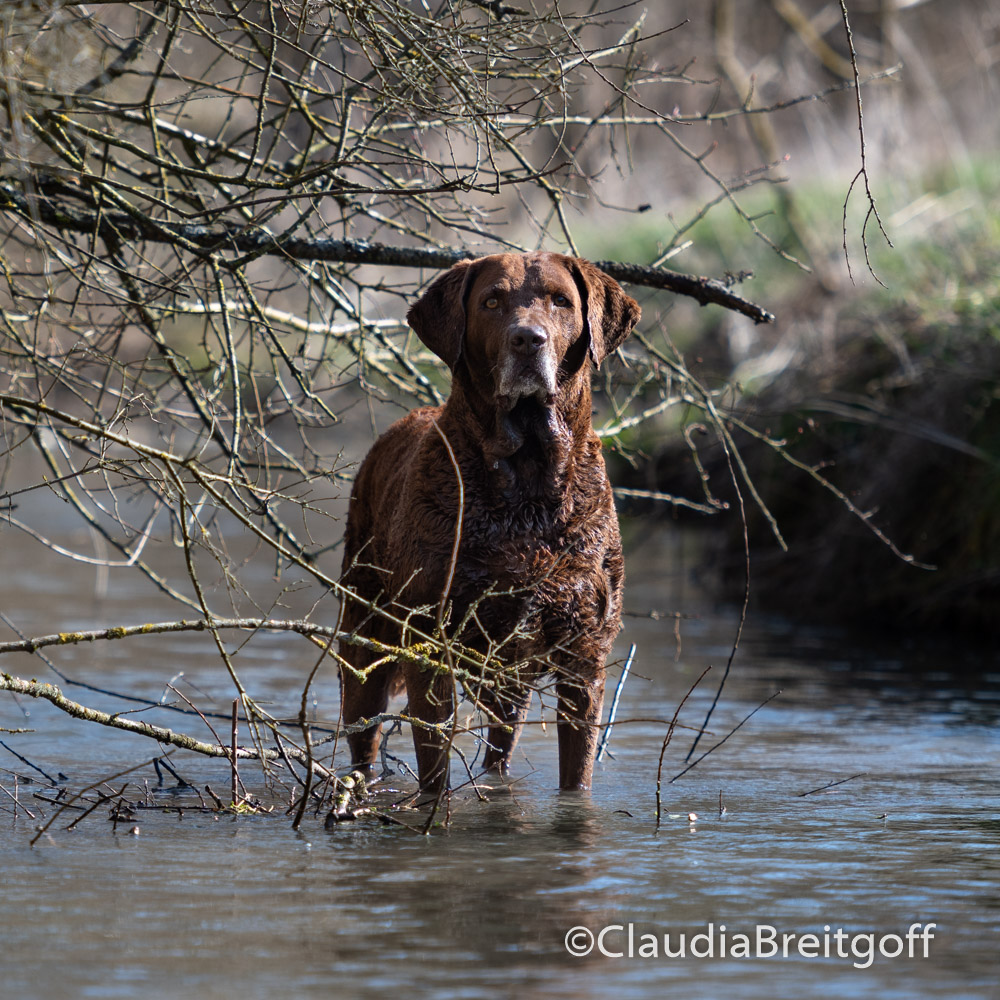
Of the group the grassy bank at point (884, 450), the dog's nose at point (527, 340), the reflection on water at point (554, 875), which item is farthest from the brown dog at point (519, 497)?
the grassy bank at point (884, 450)

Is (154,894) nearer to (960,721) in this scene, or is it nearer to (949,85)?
(960,721)

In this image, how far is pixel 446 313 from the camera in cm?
568

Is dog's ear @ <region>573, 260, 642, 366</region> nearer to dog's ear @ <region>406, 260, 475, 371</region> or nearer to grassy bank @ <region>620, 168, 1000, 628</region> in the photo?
dog's ear @ <region>406, 260, 475, 371</region>

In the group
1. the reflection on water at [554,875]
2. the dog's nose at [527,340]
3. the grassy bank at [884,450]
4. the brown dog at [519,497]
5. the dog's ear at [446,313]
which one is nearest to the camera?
the reflection on water at [554,875]

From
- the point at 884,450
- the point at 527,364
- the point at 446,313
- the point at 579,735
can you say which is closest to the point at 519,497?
the point at 527,364

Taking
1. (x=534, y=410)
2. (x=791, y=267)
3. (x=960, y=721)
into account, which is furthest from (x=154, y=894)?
(x=791, y=267)

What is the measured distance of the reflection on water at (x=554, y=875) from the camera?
3.68 m

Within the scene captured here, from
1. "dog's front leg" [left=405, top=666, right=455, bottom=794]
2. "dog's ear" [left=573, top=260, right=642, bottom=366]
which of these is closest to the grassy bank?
"dog's ear" [left=573, top=260, right=642, bottom=366]

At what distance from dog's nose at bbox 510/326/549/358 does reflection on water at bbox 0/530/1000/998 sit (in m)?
1.35

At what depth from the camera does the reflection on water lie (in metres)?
3.68

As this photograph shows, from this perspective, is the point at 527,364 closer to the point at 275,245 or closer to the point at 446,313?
the point at 446,313

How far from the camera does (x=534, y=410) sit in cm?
551

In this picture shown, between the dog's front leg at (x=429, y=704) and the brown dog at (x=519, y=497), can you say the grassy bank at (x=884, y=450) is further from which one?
the dog's front leg at (x=429, y=704)

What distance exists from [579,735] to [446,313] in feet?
5.54
